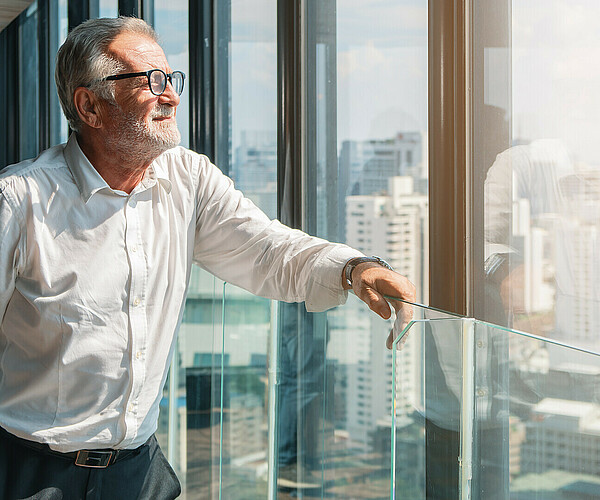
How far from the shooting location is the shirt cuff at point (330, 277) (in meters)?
1.53

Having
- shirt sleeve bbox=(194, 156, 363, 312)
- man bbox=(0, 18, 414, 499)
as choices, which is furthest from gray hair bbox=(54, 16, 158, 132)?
shirt sleeve bbox=(194, 156, 363, 312)

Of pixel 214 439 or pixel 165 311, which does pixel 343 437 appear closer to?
pixel 165 311

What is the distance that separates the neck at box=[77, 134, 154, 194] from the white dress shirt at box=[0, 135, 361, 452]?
35mm

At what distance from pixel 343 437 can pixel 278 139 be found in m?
1.25

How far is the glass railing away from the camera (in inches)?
43.1

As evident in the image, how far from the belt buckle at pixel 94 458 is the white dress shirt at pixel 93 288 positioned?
21 millimetres

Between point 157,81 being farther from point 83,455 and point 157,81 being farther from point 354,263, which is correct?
point 83,455

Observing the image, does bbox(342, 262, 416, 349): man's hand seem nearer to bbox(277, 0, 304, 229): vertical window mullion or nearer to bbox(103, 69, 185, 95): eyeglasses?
bbox(103, 69, 185, 95): eyeglasses

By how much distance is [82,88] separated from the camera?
173 centimetres

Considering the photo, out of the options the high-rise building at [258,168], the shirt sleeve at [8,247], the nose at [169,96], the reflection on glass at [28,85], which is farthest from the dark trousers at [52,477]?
the reflection on glass at [28,85]

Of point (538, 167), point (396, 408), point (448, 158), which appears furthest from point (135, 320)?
point (538, 167)

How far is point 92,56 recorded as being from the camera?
5.63 ft

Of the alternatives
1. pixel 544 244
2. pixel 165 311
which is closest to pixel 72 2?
pixel 165 311

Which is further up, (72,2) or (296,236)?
(72,2)
